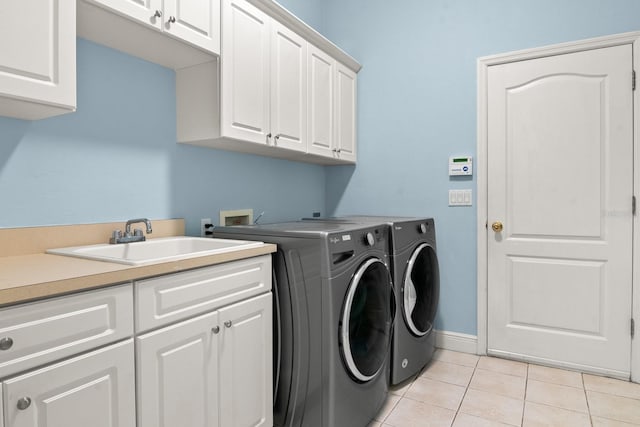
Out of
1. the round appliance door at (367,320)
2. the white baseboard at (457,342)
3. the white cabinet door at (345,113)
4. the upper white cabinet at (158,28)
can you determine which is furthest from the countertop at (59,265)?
the white baseboard at (457,342)

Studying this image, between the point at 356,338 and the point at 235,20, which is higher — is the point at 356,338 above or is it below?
below

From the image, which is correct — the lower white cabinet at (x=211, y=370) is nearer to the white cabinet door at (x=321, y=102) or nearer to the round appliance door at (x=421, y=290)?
the round appliance door at (x=421, y=290)

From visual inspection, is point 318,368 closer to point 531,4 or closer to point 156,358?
point 156,358

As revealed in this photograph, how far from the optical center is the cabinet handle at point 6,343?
0.84 m

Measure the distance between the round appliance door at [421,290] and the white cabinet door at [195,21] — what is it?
5.25 feet

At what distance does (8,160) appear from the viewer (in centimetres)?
140

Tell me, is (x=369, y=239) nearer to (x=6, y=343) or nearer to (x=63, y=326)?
(x=63, y=326)

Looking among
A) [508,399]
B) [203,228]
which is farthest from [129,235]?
[508,399]

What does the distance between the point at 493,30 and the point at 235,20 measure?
1843 mm

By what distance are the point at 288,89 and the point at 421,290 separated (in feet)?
4.99

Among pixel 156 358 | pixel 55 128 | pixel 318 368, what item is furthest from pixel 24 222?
pixel 318 368

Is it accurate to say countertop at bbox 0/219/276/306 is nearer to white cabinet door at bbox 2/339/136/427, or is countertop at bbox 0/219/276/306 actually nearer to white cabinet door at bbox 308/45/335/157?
white cabinet door at bbox 2/339/136/427

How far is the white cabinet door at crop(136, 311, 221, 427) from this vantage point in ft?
3.80

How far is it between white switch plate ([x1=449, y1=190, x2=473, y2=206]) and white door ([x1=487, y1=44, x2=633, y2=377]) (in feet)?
0.46
